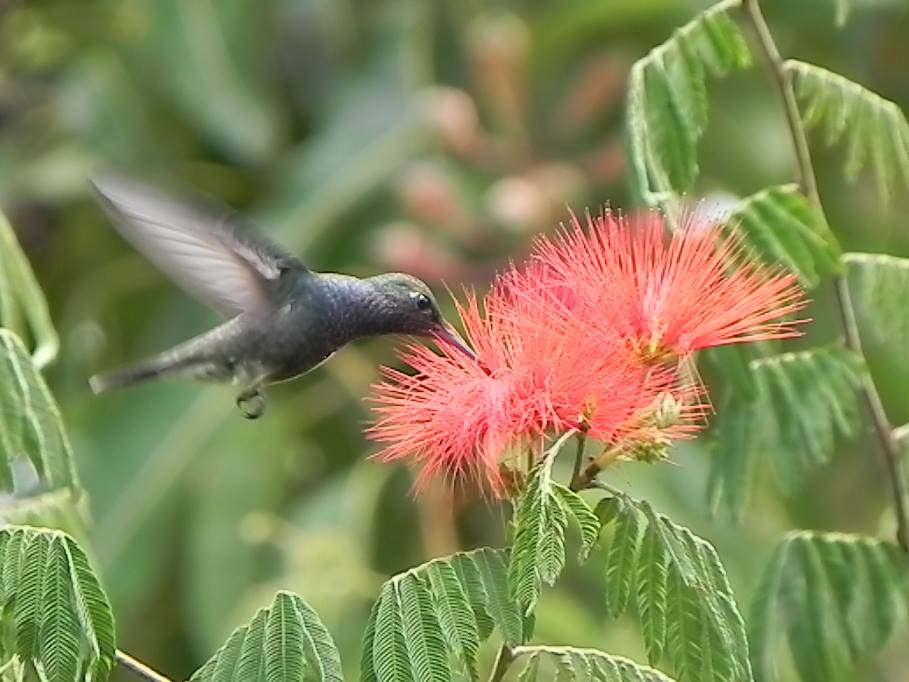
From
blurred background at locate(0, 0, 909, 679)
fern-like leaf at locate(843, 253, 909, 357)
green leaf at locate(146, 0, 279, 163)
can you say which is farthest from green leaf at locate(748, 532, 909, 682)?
green leaf at locate(146, 0, 279, 163)

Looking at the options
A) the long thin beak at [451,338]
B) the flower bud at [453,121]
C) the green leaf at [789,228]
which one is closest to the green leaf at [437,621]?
the long thin beak at [451,338]

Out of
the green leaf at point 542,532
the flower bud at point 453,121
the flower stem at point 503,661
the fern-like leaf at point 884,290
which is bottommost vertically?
the flower bud at point 453,121

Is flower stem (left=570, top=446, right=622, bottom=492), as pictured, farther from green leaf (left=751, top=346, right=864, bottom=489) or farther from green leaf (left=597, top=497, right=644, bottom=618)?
green leaf (left=751, top=346, right=864, bottom=489)

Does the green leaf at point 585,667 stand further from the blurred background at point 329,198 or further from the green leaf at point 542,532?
the blurred background at point 329,198

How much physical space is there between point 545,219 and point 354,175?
1.83ft

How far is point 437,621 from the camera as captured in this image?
37.6 inches

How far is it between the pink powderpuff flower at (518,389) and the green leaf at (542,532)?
35mm

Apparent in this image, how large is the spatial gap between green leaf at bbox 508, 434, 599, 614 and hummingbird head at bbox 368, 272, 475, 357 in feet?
0.85

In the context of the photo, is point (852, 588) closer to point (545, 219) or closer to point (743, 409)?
point (743, 409)

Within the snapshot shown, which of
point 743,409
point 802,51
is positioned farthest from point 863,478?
point 743,409

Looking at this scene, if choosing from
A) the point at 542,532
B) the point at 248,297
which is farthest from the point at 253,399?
the point at 542,532

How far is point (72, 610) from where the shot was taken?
965 millimetres

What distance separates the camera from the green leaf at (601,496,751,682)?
0.98 meters

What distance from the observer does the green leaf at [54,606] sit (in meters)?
0.96
